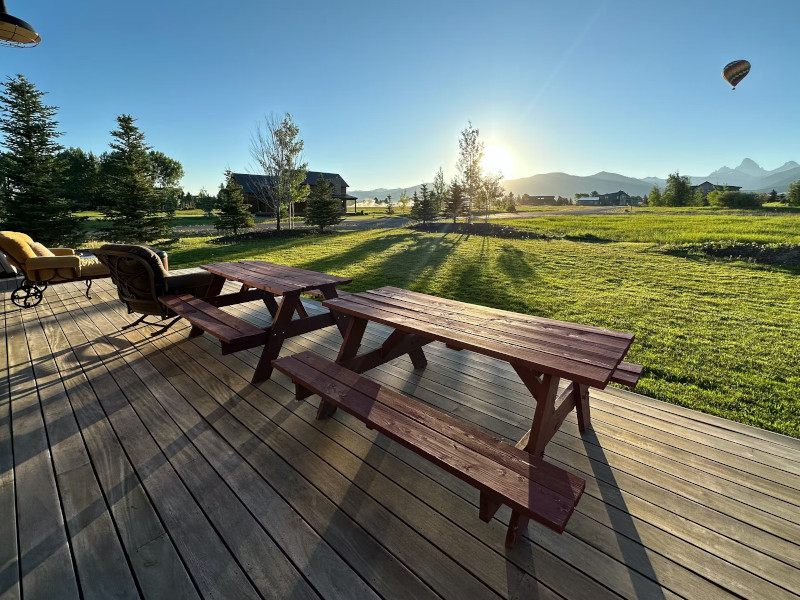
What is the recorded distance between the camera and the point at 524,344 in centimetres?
193

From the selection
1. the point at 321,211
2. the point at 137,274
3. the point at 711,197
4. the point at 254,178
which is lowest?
the point at 711,197

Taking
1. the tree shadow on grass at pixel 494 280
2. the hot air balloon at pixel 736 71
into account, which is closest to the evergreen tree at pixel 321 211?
the tree shadow on grass at pixel 494 280

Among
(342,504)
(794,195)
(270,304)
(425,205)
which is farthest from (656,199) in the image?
(342,504)

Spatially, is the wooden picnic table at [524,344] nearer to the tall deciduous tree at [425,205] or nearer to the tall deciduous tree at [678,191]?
the tall deciduous tree at [425,205]

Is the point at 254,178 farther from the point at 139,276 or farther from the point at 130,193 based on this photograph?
the point at 139,276

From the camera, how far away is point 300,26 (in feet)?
35.7

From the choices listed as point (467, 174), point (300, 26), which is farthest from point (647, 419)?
point (467, 174)

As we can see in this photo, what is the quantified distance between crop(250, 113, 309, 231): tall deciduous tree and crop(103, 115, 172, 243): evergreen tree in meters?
7.76

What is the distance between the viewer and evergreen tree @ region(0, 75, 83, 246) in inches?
445

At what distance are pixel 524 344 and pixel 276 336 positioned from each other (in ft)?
7.20

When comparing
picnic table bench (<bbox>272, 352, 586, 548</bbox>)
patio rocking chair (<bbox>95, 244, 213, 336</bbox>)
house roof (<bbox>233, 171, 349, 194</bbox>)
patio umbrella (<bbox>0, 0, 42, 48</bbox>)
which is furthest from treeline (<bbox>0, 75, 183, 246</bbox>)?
house roof (<bbox>233, 171, 349, 194</bbox>)

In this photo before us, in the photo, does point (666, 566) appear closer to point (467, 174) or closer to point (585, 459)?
point (585, 459)

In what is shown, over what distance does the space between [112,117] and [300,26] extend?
25.0 feet

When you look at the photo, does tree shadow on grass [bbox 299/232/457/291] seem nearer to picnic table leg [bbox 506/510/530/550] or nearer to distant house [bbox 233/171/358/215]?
picnic table leg [bbox 506/510/530/550]
